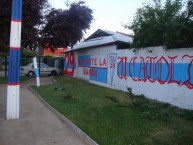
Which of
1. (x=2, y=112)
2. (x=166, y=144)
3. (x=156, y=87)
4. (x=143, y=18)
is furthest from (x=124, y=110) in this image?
(x=143, y=18)

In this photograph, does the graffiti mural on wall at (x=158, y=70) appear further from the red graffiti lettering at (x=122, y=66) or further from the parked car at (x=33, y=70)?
the parked car at (x=33, y=70)

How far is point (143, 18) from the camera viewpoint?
12156 mm

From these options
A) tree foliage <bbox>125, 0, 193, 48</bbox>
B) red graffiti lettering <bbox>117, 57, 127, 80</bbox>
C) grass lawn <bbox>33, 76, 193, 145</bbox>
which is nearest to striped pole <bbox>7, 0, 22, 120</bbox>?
grass lawn <bbox>33, 76, 193, 145</bbox>

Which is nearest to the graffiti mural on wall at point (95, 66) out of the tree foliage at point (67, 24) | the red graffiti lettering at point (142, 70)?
the tree foliage at point (67, 24)

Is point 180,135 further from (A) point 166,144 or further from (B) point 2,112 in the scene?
(B) point 2,112

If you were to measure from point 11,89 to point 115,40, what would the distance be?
8865mm

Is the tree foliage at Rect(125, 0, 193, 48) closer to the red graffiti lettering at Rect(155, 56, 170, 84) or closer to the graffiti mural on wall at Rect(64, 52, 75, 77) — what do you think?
the red graffiti lettering at Rect(155, 56, 170, 84)

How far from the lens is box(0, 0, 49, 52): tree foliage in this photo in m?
16.1

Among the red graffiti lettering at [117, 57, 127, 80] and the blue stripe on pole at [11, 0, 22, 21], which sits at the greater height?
the blue stripe on pole at [11, 0, 22, 21]

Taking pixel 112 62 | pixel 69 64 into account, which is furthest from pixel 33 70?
pixel 112 62

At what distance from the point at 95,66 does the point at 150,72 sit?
24.8 ft

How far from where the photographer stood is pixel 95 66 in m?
18.9

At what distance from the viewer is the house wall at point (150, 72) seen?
31.9ft

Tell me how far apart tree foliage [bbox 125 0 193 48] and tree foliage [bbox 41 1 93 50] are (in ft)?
32.5
